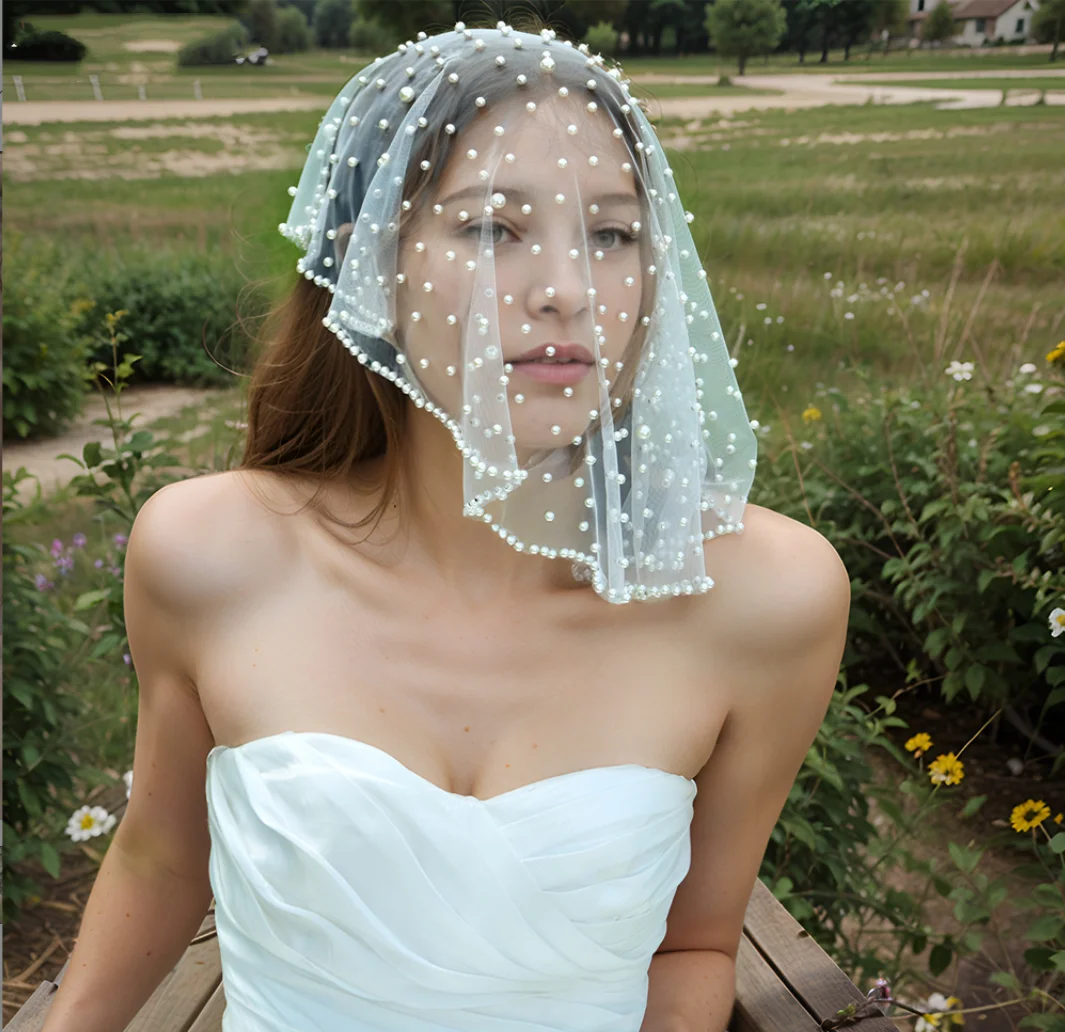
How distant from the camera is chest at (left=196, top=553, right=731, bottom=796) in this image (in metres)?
1.35

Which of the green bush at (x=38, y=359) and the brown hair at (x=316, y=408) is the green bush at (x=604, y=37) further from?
the green bush at (x=38, y=359)

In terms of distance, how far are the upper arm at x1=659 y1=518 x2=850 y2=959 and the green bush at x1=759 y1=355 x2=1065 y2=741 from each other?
40.4 inches

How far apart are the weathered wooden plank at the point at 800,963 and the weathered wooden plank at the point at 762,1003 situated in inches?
0.4

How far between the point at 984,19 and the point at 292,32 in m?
3.35

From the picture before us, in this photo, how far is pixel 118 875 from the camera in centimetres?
154

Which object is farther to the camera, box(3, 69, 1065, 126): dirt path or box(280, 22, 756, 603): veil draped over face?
box(3, 69, 1065, 126): dirt path

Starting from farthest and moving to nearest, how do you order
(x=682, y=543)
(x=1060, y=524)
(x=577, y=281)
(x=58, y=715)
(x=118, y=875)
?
(x=58, y=715) → (x=1060, y=524) → (x=118, y=875) → (x=682, y=543) → (x=577, y=281)

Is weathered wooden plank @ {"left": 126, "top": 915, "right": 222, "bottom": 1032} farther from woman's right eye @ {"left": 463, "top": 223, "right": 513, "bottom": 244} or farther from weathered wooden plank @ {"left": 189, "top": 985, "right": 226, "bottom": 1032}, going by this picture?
woman's right eye @ {"left": 463, "top": 223, "right": 513, "bottom": 244}

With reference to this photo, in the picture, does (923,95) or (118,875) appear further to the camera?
(923,95)

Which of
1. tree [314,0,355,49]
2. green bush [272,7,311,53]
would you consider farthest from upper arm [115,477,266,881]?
green bush [272,7,311,53]

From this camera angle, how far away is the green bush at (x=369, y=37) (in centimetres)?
431

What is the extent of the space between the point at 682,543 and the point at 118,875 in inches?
38.6

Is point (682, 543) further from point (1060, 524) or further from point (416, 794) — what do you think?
point (1060, 524)

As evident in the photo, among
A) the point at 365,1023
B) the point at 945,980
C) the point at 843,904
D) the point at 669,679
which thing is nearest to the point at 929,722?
the point at 945,980
